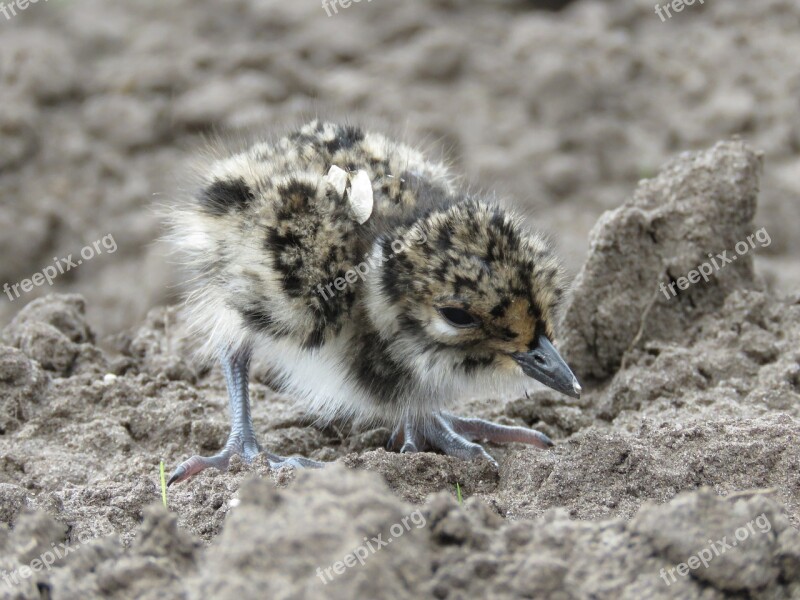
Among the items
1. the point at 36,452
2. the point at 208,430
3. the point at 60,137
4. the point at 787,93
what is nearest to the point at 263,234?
the point at 208,430

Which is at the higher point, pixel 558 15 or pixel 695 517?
pixel 558 15

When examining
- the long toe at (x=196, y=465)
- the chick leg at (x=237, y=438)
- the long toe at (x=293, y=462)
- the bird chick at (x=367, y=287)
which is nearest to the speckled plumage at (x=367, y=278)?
the bird chick at (x=367, y=287)

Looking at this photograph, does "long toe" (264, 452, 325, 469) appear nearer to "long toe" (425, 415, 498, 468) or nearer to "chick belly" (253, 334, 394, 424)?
"chick belly" (253, 334, 394, 424)

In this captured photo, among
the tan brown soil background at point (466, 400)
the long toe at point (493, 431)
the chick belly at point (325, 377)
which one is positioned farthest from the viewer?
the long toe at point (493, 431)

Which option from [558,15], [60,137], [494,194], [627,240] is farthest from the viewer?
[558,15]

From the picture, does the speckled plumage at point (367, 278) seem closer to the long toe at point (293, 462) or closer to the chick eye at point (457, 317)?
the chick eye at point (457, 317)

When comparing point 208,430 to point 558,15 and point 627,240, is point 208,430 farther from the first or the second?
point 558,15

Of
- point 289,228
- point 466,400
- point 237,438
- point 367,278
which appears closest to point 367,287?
point 367,278
